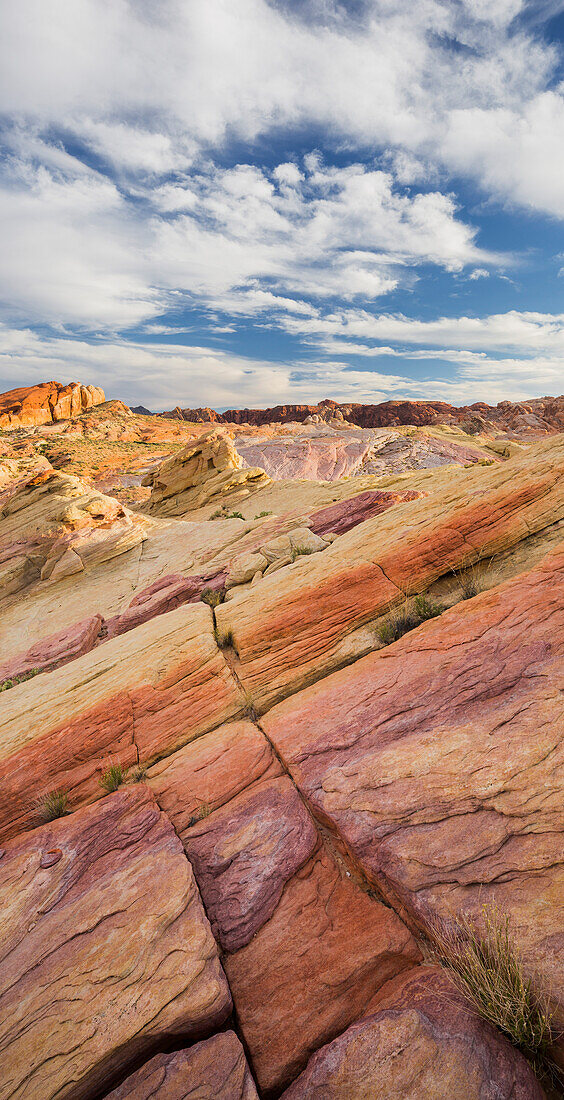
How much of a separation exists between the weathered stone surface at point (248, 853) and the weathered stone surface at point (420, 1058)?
137 cm

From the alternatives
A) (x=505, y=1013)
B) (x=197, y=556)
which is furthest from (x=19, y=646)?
(x=505, y=1013)

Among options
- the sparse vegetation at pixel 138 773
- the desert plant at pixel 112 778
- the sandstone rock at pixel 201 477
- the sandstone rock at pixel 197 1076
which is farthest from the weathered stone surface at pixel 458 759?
the sandstone rock at pixel 201 477

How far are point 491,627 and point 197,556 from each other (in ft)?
45.3

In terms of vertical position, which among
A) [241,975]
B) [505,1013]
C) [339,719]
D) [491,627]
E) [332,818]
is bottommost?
[241,975]

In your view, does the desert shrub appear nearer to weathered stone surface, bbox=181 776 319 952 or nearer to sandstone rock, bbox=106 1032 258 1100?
weathered stone surface, bbox=181 776 319 952

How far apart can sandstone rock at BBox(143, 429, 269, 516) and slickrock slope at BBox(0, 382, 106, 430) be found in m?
95.6

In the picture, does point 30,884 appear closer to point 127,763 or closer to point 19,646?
point 127,763

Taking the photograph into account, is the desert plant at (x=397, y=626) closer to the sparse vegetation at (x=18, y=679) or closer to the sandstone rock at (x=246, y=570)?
the sandstone rock at (x=246, y=570)

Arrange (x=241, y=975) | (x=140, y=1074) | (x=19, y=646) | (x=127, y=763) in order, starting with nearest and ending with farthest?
1. (x=140, y=1074)
2. (x=241, y=975)
3. (x=127, y=763)
4. (x=19, y=646)

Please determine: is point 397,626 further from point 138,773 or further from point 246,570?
point 246,570

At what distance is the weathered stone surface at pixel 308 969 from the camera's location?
12.7 feet

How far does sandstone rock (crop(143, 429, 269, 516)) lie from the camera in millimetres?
33969

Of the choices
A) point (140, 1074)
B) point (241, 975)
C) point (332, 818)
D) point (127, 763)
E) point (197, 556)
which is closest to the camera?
point (140, 1074)

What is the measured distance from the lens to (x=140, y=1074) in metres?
3.70
